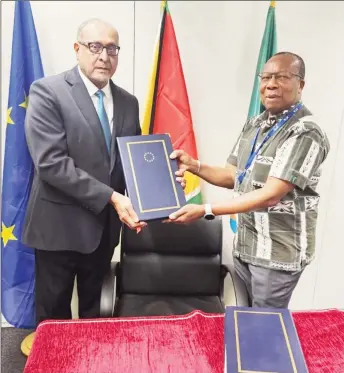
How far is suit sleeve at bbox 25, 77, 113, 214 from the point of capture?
1684 millimetres

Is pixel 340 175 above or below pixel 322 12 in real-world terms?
below

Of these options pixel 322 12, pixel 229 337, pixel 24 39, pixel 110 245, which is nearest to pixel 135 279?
pixel 110 245

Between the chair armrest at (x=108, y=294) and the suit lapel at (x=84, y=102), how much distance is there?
0.55 m

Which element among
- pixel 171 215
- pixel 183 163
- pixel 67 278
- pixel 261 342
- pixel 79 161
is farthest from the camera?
pixel 67 278

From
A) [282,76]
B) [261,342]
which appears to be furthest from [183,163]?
[261,342]

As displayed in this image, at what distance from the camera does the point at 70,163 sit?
5.62 feet

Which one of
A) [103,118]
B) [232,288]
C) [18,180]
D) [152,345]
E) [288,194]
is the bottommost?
[232,288]

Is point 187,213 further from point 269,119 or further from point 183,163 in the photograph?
point 269,119

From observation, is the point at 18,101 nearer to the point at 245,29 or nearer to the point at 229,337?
the point at 245,29

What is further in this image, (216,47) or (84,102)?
(216,47)

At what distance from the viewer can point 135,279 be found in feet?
6.73

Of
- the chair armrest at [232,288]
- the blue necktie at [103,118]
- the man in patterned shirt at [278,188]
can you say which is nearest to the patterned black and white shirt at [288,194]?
the man in patterned shirt at [278,188]

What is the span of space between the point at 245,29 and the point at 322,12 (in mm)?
393

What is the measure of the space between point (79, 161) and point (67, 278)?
→ 609 mm
